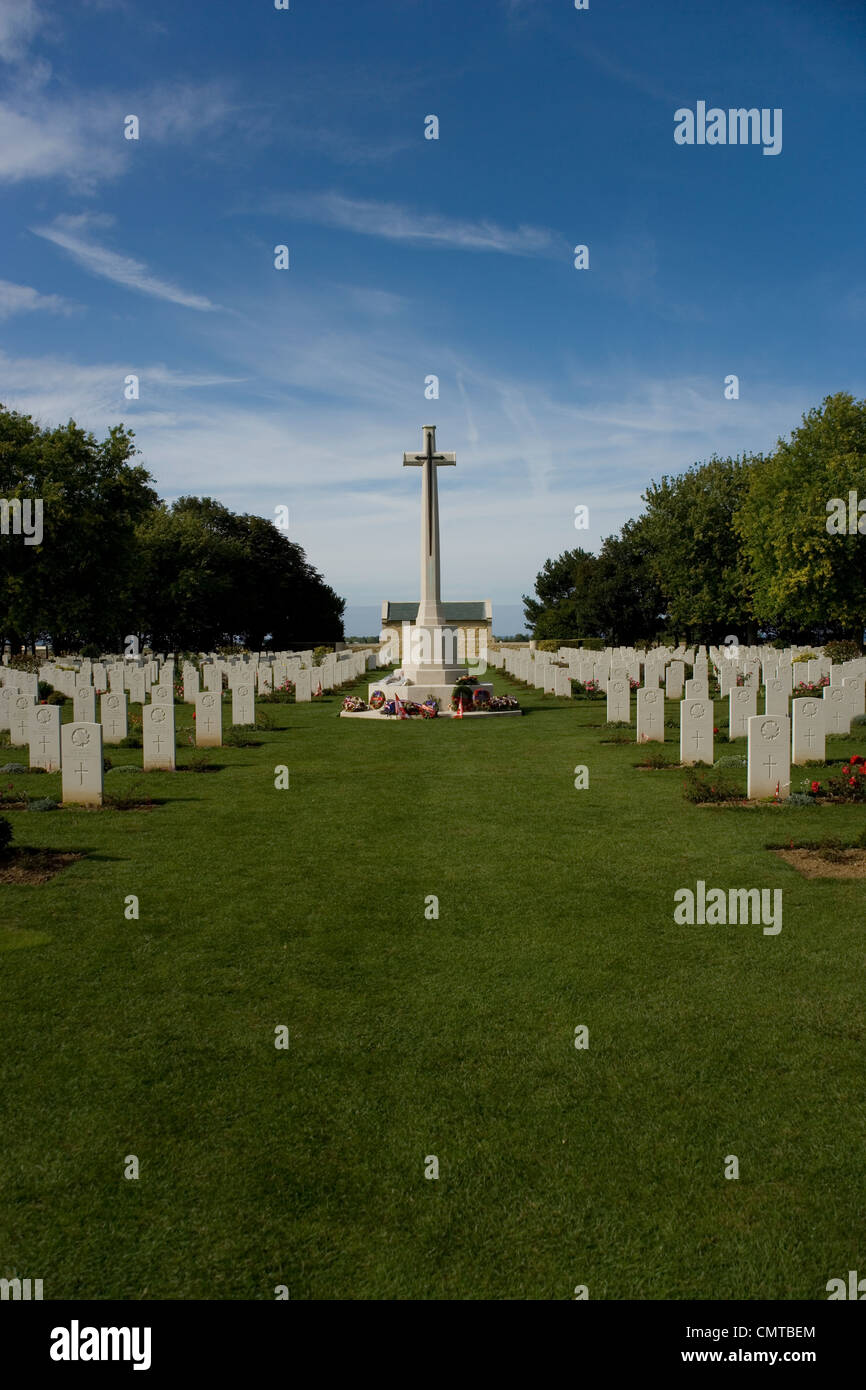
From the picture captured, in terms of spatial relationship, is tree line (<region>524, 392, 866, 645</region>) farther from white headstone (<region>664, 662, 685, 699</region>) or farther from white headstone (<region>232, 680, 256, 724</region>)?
white headstone (<region>232, 680, 256, 724</region>)

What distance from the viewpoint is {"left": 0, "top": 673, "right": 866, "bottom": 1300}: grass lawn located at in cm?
344

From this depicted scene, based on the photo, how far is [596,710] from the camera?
81.1 feet

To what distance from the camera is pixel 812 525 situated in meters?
32.8

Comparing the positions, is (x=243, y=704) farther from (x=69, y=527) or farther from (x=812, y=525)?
(x=812, y=525)

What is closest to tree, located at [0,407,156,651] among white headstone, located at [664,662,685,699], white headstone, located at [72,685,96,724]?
white headstone, located at [72,685,96,724]

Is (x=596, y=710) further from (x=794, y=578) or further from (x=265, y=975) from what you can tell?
(x=265, y=975)

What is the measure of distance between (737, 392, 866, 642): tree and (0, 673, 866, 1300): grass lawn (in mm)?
26835

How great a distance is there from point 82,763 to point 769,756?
888 centimetres

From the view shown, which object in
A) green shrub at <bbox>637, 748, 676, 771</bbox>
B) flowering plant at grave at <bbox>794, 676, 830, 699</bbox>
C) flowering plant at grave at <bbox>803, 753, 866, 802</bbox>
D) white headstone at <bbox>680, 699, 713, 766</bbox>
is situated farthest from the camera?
flowering plant at grave at <bbox>794, 676, 830, 699</bbox>

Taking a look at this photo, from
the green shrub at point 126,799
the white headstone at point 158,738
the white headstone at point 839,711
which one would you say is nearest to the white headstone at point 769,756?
the white headstone at point 839,711

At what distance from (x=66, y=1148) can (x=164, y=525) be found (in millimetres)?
52007

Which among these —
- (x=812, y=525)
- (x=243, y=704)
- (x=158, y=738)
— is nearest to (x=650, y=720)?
(x=243, y=704)

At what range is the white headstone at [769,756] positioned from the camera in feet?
38.7
